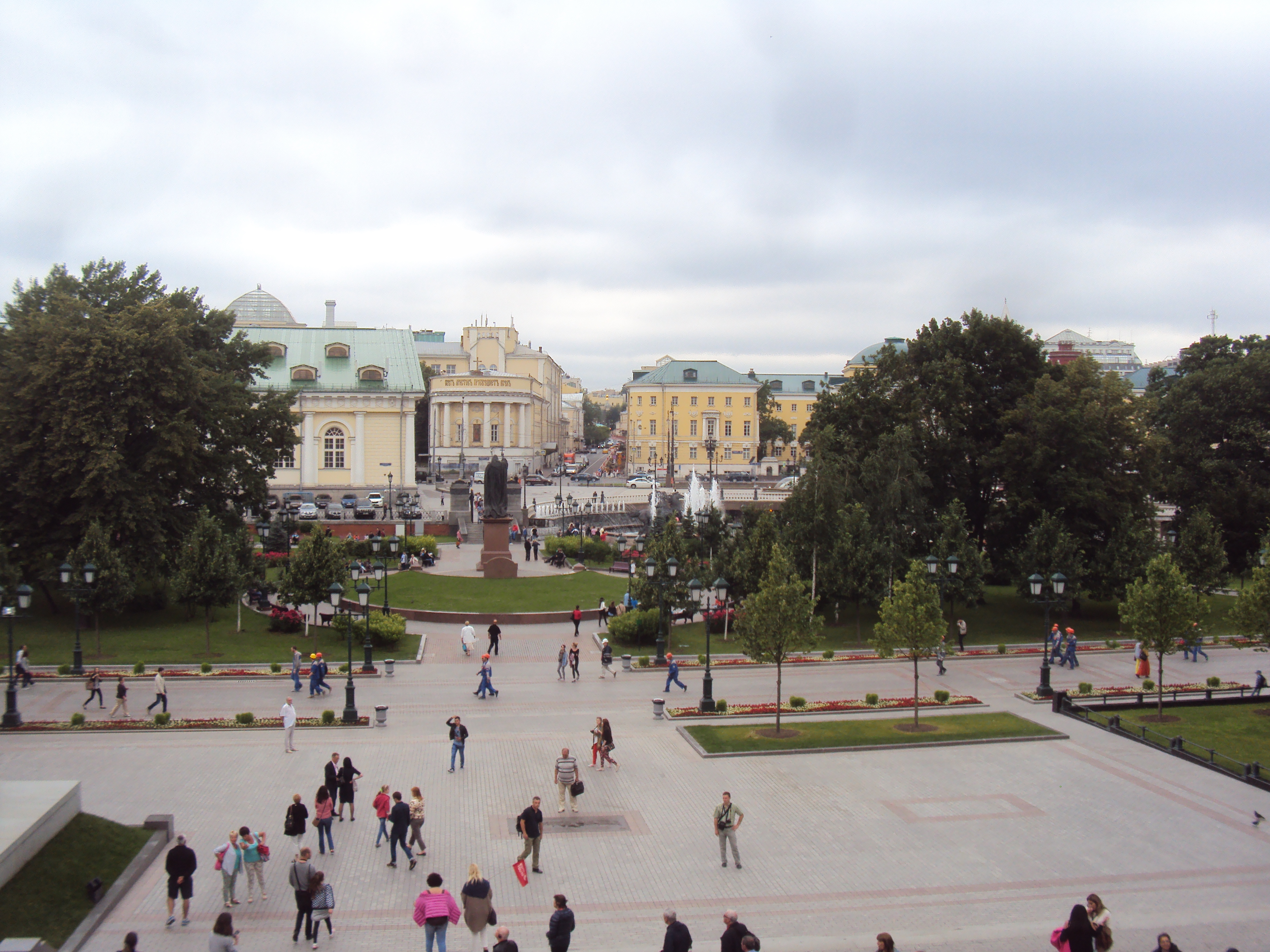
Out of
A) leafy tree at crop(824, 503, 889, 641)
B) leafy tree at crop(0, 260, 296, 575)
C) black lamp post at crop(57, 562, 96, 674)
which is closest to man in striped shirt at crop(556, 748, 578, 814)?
black lamp post at crop(57, 562, 96, 674)

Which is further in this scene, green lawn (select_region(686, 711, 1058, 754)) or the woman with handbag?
green lawn (select_region(686, 711, 1058, 754))

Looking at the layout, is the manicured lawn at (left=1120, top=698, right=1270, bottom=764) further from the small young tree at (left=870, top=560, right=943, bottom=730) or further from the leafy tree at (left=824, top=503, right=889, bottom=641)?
the leafy tree at (left=824, top=503, right=889, bottom=641)

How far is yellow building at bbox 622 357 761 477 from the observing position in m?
108

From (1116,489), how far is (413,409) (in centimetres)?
5103

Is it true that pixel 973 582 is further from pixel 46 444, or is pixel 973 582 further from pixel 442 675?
pixel 46 444

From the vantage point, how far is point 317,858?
14.4 m

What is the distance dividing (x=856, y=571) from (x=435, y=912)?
2321 cm

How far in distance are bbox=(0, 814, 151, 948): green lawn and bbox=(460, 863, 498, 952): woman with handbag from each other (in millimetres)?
4740

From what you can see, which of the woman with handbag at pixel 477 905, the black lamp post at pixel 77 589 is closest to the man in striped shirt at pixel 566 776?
the woman with handbag at pixel 477 905

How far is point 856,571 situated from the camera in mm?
32031

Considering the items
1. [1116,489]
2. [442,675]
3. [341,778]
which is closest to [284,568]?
[442,675]

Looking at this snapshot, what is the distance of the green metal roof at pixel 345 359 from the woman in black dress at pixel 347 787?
57685 millimetres

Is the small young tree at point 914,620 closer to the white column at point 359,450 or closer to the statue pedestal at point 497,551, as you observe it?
the statue pedestal at point 497,551

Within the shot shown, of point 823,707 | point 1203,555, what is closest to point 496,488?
point 823,707
